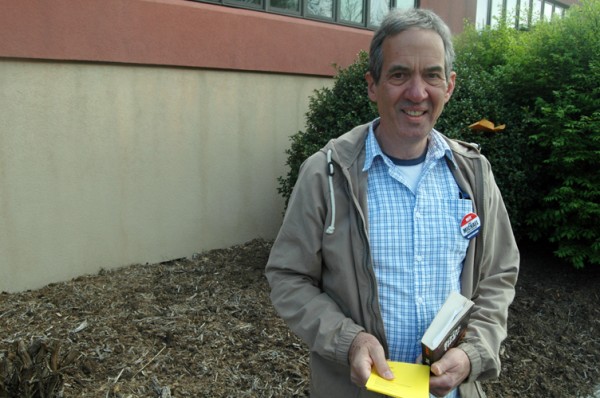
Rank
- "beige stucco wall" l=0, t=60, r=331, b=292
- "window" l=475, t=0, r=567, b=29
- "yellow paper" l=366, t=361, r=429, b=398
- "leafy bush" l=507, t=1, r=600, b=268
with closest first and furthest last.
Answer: "yellow paper" l=366, t=361, r=429, b=398 < "beige stucco wall" l=0, t=60, r=331, b=292 < "leafy bush" l=507, t=1, r=600, b=268 < "window" l=475, t=0, r=567, b=29

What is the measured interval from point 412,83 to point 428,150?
26cm

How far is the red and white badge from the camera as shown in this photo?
194 centimetres

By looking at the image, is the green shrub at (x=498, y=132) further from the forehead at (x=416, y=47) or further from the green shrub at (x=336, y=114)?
the forehead at (x=416, y=47)

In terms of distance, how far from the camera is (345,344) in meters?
1.77

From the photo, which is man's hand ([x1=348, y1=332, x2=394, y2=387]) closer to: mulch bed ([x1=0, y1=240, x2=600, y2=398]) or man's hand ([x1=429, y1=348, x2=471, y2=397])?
man's hand ([x1=429, y1=348, x2=471, y2=397])

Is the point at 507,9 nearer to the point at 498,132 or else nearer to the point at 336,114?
the point at 498,132

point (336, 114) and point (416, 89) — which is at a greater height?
point (416, 89)

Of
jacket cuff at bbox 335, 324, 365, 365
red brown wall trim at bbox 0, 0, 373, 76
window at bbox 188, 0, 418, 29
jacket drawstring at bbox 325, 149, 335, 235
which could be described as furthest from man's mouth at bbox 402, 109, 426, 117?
window at bbox 188, 0, 418, 29

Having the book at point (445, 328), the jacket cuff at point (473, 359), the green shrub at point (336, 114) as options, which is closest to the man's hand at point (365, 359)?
the book at point (445, 328)

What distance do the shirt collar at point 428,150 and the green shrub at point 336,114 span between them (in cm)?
313

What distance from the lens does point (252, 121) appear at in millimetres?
6410

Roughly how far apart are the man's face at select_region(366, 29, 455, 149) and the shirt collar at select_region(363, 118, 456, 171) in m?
0.08

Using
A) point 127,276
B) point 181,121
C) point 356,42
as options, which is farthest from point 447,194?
point 356,42

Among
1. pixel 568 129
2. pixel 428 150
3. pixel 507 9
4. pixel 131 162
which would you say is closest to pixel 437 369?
pixel 428 150
